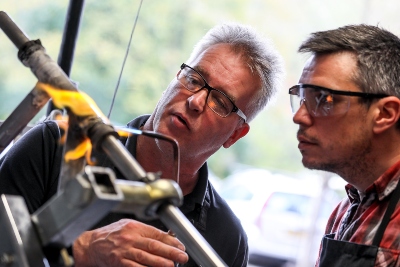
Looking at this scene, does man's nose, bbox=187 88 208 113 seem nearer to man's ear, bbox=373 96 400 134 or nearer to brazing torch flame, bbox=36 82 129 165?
man's ear, bbox=373 96 400 134

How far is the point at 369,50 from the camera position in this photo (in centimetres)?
172

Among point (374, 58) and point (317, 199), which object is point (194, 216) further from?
point (317, 199)

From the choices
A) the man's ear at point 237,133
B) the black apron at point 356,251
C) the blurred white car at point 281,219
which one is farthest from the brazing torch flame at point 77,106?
the blurred white car at point 281,219

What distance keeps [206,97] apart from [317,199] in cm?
531

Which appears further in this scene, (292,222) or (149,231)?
(292,222)

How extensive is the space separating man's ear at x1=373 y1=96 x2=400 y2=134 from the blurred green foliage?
65.4 inches

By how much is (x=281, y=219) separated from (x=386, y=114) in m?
5.78

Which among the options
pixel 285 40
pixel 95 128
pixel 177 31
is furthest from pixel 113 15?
pixel 95 128

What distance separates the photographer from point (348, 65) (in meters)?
1.70

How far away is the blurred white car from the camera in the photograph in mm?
7277

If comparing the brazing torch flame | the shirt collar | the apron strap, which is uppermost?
the brazing torch flame

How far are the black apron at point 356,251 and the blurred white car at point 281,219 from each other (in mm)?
5537

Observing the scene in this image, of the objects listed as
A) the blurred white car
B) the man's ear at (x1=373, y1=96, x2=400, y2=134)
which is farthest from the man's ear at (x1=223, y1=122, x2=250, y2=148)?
the blurred white car

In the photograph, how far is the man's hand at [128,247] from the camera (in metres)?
1.33
